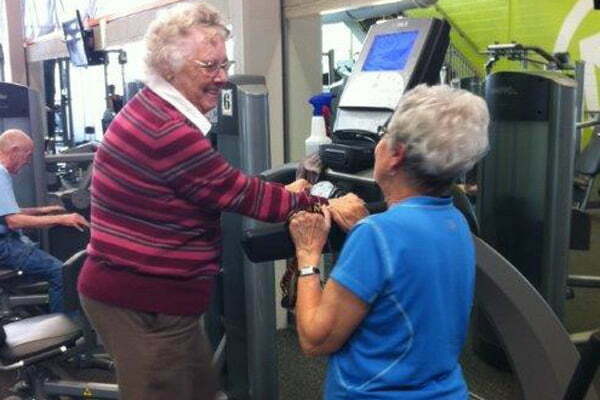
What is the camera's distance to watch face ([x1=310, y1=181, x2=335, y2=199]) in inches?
64.2

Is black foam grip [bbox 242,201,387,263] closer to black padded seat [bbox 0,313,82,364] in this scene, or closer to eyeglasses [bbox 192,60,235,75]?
eyeglasses [bbox 192,60,235,75]

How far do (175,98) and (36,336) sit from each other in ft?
4.67

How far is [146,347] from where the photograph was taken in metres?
1.61

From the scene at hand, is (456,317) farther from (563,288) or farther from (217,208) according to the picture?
(563,288)

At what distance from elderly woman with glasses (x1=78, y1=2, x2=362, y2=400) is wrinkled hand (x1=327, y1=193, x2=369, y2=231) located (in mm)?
98

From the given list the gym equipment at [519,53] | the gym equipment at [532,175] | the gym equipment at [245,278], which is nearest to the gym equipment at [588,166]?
the gym equipment at [519,53]

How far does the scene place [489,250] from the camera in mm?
1630

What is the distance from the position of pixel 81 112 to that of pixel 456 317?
786 centimetres

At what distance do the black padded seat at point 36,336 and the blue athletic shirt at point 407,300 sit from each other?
1584 mm

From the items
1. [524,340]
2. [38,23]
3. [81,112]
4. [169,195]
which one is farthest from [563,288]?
[81,112]

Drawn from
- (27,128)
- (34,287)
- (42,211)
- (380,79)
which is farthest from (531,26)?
(380,79)

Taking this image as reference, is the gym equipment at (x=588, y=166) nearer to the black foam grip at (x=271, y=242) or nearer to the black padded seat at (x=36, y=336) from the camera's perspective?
the black padded seat at (x=36, y=336)

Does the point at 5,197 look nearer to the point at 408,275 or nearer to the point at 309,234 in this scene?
the point at 309,234

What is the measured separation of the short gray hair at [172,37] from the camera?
59.7 inches
